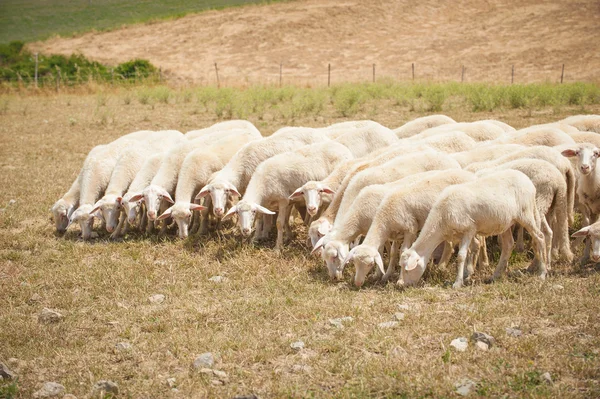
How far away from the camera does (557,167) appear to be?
8.19m

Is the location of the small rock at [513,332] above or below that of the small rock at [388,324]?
above

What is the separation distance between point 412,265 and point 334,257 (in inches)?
41.1

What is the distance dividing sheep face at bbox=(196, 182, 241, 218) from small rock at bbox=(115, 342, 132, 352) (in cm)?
358

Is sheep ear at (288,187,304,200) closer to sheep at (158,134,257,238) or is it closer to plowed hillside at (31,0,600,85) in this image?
sheep at (158,134,257,238)

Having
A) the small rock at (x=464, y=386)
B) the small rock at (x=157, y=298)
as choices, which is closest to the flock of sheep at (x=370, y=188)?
the small rock at (x=157, y=298)

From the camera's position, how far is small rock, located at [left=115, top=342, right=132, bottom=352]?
6043mm

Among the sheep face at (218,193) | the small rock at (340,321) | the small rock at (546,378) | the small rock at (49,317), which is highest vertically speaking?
the sheep face at (218,193)

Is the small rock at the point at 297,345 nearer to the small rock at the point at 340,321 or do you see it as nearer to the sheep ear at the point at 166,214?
the small rock at the point at 340,321

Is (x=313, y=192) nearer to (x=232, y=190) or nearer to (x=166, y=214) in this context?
(x=232, y=190)

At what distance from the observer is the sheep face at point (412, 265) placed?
7242 mm

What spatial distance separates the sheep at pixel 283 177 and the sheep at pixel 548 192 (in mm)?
2803

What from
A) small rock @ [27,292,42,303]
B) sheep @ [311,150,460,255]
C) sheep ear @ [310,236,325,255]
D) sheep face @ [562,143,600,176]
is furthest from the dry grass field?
sheep face @ [562,143,600,176]

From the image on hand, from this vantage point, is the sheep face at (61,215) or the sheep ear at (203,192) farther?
the sheep face at (61,215)

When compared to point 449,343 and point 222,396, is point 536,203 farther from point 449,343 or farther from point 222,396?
point 222,396
